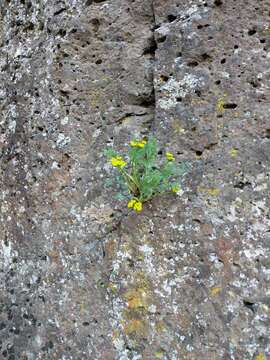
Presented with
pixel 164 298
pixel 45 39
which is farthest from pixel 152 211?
pixel 45 39

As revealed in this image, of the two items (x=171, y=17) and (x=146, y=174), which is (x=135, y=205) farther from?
(x=171, y=17)

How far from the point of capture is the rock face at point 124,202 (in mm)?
1638

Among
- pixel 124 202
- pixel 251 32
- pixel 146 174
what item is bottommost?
pixel 124 202

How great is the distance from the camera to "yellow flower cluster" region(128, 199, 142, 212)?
66.4 inches

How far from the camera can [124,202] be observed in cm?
186

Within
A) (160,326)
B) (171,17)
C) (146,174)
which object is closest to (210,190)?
(146,174)

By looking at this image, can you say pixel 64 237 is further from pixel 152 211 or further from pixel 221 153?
pixel 221 153

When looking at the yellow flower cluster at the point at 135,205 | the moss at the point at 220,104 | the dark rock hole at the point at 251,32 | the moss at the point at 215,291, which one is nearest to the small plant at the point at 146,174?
the yellow flower cluster at the point at 135,205

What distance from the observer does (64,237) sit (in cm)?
193

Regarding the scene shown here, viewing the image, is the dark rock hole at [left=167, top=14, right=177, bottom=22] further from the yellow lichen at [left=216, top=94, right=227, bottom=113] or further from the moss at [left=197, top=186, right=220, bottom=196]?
the moss at [left=197, top=186, right=220, bottom=196]

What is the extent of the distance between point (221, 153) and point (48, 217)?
2.54 feet

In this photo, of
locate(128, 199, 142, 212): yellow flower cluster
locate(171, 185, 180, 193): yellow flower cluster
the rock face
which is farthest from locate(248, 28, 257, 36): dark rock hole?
locate(128, 199, 142, 212): yellow flower cluster

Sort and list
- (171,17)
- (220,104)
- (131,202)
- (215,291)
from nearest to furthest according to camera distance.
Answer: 1. (215,291)
2. (131,202)
3. (220,104)
4. (171,17)

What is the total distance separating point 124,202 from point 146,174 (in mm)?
197
